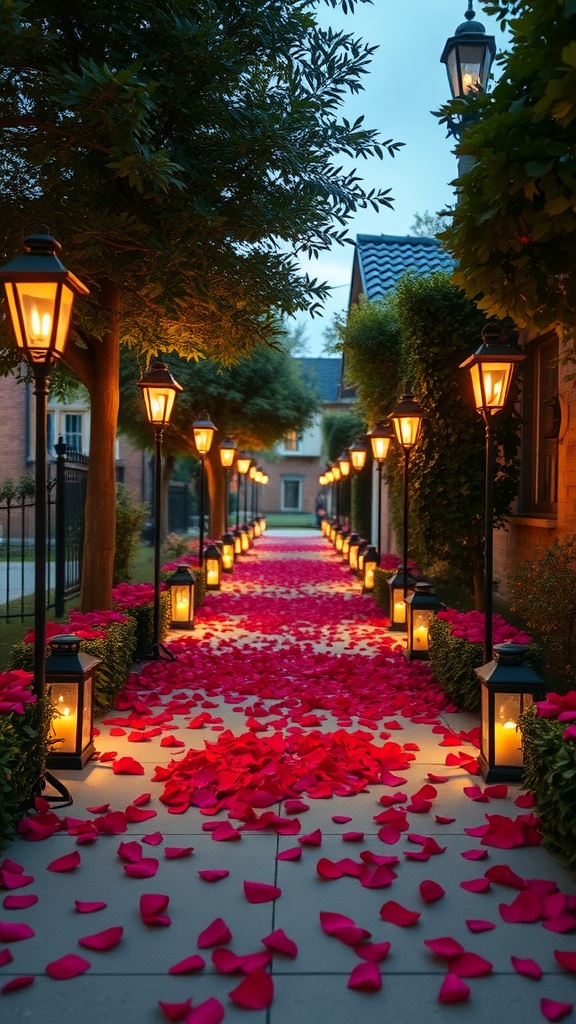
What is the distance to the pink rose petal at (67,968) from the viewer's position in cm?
248

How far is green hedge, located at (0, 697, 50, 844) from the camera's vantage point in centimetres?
333

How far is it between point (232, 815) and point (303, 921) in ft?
3.42

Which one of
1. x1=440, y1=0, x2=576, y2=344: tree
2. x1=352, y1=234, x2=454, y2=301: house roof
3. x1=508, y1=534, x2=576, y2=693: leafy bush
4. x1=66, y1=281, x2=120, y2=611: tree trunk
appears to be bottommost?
x1=508, y1=534, x2=576, y2=693: leafy bush

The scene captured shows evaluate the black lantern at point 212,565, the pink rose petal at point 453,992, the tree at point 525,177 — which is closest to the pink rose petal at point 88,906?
the pink rose petal at point 453,992

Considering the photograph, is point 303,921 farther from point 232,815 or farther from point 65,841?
point 65,841

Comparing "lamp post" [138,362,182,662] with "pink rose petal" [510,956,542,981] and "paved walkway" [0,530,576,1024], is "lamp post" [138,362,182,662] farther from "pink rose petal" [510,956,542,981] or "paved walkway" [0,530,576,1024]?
"pink rose petal" [510,956,542,981]

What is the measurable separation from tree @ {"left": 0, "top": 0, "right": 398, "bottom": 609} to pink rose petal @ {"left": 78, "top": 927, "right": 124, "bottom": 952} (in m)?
4.18

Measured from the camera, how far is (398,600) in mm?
9617

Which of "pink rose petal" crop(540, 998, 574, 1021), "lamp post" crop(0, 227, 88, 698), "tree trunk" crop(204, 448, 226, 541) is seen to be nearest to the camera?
"pink rose petal" crop(540, 998, 574, 1021)

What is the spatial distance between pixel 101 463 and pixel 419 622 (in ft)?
10.7

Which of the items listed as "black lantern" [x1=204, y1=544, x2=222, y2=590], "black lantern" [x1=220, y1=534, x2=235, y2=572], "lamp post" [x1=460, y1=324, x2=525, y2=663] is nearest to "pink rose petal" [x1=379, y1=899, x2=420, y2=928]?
"lamp post" [x1=460, y1=324, x2=525, y2=663]

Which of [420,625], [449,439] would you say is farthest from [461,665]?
[449,439]

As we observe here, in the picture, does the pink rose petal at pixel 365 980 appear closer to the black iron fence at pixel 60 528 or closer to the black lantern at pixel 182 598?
the black lantern at pixel 182 598

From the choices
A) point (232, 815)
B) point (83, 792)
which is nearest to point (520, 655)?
point (232, 815)
